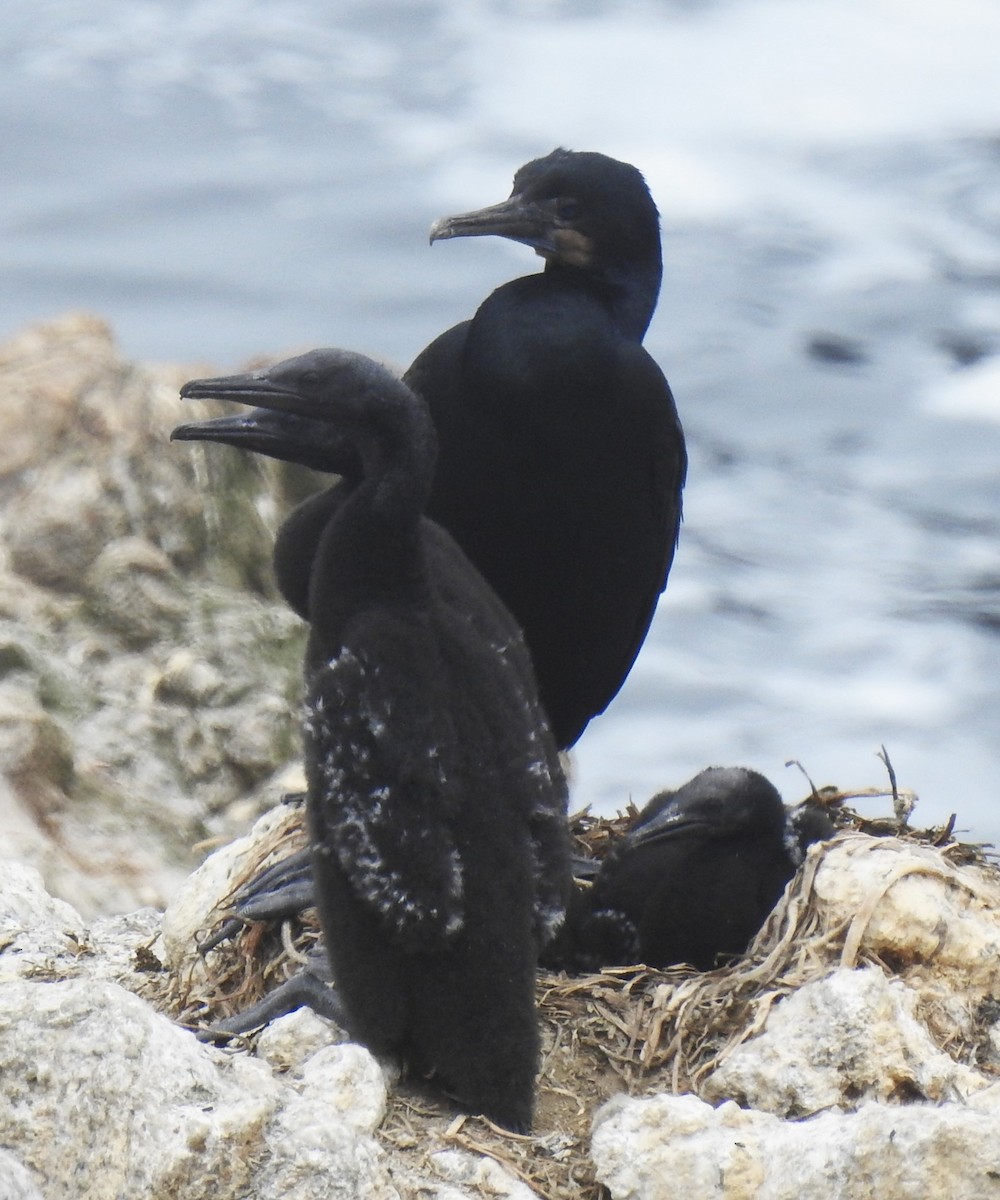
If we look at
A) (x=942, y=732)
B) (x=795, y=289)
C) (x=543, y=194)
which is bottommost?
(x=942, y=732)

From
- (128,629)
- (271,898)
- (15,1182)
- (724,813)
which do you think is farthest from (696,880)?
(128,629)

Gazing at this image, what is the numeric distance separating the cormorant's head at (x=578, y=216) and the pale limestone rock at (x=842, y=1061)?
2.14m

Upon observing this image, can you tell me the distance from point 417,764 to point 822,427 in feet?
43.4

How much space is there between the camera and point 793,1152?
3037 mm

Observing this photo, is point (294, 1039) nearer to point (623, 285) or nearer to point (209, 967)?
Answer: point (209, 967)

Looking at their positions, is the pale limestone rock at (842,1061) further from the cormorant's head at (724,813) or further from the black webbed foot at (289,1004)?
the cormorant's head at (724,813)

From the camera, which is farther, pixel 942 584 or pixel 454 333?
pixel 942 584

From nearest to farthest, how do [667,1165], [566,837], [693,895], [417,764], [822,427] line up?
[667,1165] → [417,764] → [566,837] → [693,895] → [822,427]

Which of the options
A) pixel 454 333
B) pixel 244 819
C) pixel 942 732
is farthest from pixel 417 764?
pixel 942 732

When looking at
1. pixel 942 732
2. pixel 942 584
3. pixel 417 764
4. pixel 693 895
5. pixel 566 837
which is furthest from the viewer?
pixel 942 584

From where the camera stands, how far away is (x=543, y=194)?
5094 mm

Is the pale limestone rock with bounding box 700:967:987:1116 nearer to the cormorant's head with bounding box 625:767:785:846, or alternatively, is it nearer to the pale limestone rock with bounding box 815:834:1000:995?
the pale limestone rock with bounding box 815:834:1000:995

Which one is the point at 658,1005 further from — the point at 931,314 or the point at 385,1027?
the point at 931,314

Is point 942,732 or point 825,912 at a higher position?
point 825,912
